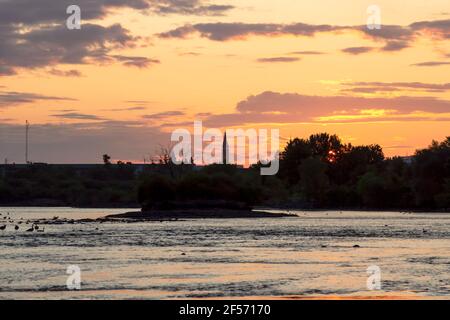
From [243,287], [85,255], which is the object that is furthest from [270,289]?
[85,255]

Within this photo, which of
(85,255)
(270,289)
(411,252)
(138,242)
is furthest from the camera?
(138,242)

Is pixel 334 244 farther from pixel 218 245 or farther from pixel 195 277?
pixel 195 277

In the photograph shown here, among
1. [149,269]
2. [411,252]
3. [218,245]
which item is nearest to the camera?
[149,269]

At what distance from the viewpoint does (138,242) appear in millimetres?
95438

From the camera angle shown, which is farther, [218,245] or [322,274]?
[218,245]

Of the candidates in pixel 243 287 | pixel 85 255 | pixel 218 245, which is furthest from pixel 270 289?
pixel 218 245

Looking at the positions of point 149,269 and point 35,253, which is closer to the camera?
point 149,269
